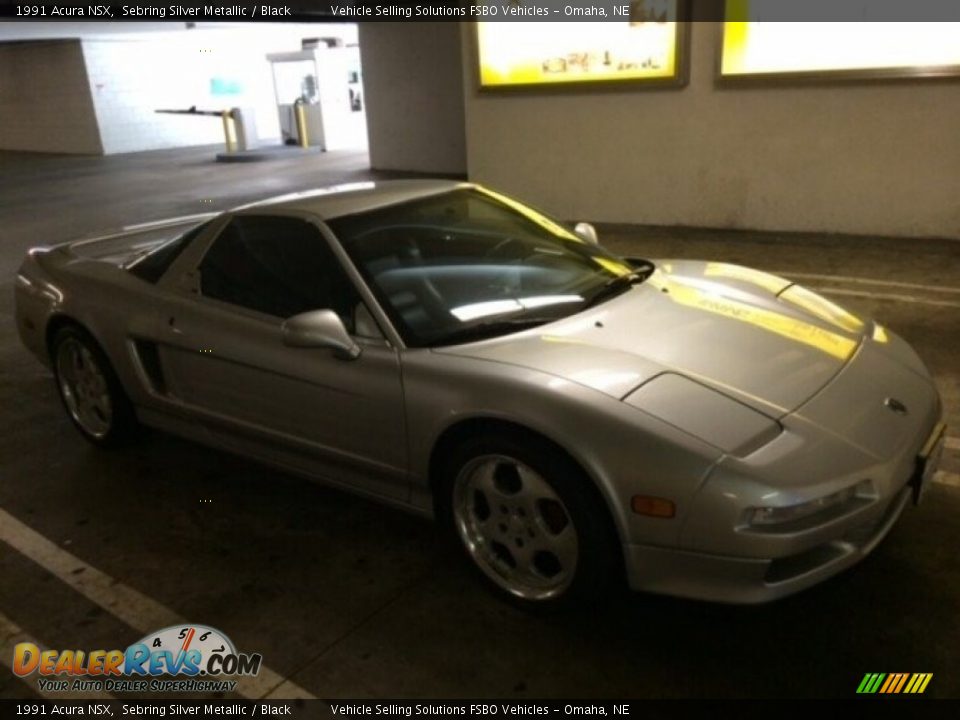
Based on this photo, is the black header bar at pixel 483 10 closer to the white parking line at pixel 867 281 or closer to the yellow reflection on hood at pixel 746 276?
the white parking line at pixel 867 281

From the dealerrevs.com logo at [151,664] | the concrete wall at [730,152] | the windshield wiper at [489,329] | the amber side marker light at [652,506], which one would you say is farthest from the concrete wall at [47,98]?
the amber side marker light at [652,506]

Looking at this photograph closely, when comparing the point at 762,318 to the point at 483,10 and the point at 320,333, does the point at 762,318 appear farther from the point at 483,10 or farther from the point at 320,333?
the point at 483,10

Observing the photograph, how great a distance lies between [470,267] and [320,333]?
0.71 meters

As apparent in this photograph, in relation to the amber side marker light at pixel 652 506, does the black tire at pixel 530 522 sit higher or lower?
lower

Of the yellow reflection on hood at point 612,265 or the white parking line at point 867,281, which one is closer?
the yellow reflection on hood at point 612,265

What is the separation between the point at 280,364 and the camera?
10.1 feet

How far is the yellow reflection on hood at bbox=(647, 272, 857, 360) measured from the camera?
2.86 m

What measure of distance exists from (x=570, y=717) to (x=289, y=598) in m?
1.13

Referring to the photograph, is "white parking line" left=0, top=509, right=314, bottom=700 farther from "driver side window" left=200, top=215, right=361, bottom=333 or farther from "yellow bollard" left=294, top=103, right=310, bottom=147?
"yellow bollard" left=294, top=103, right=310, bottom=147

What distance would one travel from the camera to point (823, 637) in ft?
8.14

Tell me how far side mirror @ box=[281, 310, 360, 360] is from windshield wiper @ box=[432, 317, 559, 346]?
1.04ft

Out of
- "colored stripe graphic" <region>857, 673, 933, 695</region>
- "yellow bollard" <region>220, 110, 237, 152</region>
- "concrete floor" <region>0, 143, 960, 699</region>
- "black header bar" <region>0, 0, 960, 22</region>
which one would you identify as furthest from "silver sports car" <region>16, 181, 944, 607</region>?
"yellow bollard" <region>220, 110, 237, 152</region>

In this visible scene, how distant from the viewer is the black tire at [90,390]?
394 centimetres

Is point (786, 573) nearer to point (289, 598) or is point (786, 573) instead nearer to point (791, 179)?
point (289, 598)
